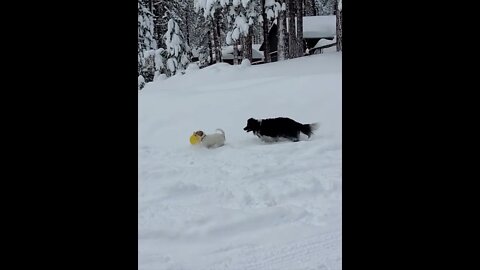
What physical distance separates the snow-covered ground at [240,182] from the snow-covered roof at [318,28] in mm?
15172

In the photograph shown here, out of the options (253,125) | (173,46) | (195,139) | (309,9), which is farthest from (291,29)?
(309,9)

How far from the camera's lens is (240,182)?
5.89m

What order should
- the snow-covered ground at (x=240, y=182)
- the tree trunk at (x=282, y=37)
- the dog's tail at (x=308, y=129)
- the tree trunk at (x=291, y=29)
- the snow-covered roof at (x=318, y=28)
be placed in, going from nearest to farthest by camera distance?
the snow-covered ground at (x=240, y=182) → the dog's tail at (x=308, y=129) → the tree trunk at (x=282, y=37) → the tree trunk at (x=291, y=29) → the snow-covered roof at (x=318, y=28)

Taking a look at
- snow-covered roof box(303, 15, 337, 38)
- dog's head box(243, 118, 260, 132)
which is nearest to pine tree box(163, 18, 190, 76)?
snow-covered roof box(303, 15, 337, 38)

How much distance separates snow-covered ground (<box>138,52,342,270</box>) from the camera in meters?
3.89

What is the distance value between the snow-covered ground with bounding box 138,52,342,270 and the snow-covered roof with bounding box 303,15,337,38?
49.8 feet

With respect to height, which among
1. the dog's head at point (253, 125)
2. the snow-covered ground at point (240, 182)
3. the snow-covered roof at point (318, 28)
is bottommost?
the snow-covered ground at point (240, 182)

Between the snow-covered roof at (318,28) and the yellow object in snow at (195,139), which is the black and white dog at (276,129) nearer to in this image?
the yellow object in snow at (195,139)

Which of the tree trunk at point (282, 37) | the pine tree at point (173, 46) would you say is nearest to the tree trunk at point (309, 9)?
the pine tree at point (173, 46)

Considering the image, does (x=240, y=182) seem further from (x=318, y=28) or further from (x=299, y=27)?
(x=318, y=28)

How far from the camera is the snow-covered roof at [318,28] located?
26859mm
